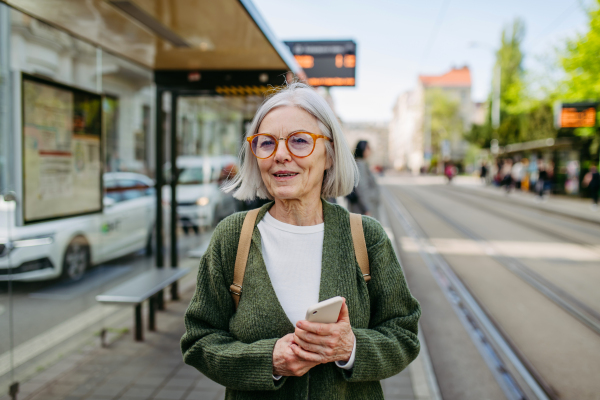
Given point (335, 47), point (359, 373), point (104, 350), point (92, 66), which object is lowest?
point (104, 350)

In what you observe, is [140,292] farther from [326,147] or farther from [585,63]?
[585,63]

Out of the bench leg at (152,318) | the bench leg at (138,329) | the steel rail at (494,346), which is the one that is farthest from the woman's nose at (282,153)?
the bench leg at (152,318)

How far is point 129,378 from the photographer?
3719 millimetres

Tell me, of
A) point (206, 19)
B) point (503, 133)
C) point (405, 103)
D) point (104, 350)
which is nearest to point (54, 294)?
point (104, 350)

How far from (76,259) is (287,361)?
14.5 ft

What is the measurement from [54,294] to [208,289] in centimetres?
358

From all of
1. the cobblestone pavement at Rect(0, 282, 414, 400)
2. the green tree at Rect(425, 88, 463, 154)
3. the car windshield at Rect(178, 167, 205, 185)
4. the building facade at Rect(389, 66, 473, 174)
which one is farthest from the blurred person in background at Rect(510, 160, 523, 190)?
the green tree at Rect(425, 88, 463, 154)

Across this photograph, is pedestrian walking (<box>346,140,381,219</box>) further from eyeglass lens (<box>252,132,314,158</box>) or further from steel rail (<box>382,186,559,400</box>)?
eyeglass lens (<box>252,132,314,158</box>)

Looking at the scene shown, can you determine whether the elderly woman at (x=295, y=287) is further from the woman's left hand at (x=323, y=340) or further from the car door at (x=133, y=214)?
the car door at (x=133, y=214)

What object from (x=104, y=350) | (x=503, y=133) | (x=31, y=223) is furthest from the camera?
(x=503, y=133)

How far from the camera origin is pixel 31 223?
135 inches

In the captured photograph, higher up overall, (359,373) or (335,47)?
(335,47)

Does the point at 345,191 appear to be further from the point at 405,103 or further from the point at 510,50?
the point at 405,103

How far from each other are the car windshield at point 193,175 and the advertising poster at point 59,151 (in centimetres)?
293
